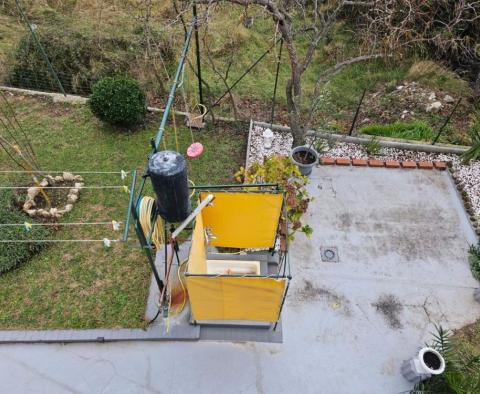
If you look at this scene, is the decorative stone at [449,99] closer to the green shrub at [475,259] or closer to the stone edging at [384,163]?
the stone edging at [384,163]

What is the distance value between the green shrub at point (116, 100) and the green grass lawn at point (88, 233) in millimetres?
434

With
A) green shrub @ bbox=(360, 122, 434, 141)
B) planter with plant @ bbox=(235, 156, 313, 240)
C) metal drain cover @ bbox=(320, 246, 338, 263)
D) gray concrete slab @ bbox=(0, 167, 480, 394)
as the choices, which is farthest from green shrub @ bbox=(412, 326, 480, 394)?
green shrub @ bbox=(360, 122, 434, 141)

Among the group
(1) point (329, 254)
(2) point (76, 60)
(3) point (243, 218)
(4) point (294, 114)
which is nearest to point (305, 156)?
(4) point (294, 114)

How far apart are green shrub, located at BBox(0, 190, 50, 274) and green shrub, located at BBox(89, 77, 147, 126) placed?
2.14 m

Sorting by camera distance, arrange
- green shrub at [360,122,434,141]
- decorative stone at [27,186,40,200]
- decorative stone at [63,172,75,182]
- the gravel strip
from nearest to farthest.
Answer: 1. decorative stone at [27,186,40,200]
2. decorative stone at [63,172,75,182]
3. the gravel strip
4. green shrub at [360,122,434,141]

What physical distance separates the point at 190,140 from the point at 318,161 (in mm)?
2340

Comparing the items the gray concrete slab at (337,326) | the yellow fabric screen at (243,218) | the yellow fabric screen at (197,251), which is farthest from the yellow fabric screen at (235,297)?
the yellow fabric screen at (243,218)

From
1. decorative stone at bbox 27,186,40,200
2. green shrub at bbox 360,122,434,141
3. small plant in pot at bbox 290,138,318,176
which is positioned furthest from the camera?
green shrub at bbox 360,122,434,141

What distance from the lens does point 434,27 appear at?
8305 mm

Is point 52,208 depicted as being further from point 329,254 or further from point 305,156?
point 329,254

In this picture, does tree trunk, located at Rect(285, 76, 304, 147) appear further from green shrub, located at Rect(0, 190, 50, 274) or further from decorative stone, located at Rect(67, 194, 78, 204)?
green shrub, located at Rect(0, 190, 50, 274)

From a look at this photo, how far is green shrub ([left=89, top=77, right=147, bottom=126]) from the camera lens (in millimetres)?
6246

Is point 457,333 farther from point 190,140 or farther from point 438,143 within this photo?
point 190,140

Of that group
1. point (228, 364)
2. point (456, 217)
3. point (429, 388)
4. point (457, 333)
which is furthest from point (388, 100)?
point (228, 364)
